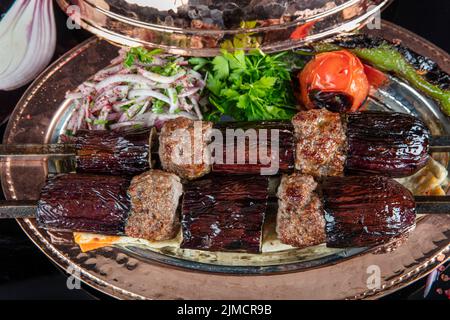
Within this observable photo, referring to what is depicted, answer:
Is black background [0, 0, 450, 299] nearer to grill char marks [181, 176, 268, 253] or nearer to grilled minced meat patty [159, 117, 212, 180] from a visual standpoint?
grill char marks [181, 176, 268, 253]

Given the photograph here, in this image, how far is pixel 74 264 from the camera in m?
3.00

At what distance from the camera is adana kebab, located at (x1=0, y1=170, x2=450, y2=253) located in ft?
8.18

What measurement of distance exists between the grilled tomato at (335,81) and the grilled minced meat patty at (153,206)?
1200 millimetres

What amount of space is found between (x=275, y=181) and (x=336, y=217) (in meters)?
0.43

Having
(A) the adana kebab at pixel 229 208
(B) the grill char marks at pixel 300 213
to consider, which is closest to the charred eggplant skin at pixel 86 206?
(A) the adana kebab at pixel 229 208

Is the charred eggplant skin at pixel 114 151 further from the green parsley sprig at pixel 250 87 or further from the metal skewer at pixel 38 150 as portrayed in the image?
the green parsley sprig at pixel 250 87

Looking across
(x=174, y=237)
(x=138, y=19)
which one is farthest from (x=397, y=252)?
(x=138, y=19)

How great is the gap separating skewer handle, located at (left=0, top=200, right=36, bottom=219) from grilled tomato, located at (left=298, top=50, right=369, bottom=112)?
1.89 m

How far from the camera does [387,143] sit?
2600mm

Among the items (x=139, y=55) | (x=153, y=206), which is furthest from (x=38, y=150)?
(x=139, y=55)

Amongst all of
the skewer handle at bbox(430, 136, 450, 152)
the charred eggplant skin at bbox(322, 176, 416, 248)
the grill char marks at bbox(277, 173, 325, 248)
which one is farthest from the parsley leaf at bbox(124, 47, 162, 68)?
the skewer handle at bbox(430, 136, 450, 152)

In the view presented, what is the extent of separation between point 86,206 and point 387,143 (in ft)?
5.59

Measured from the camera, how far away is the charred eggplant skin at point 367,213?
2.48 meters
